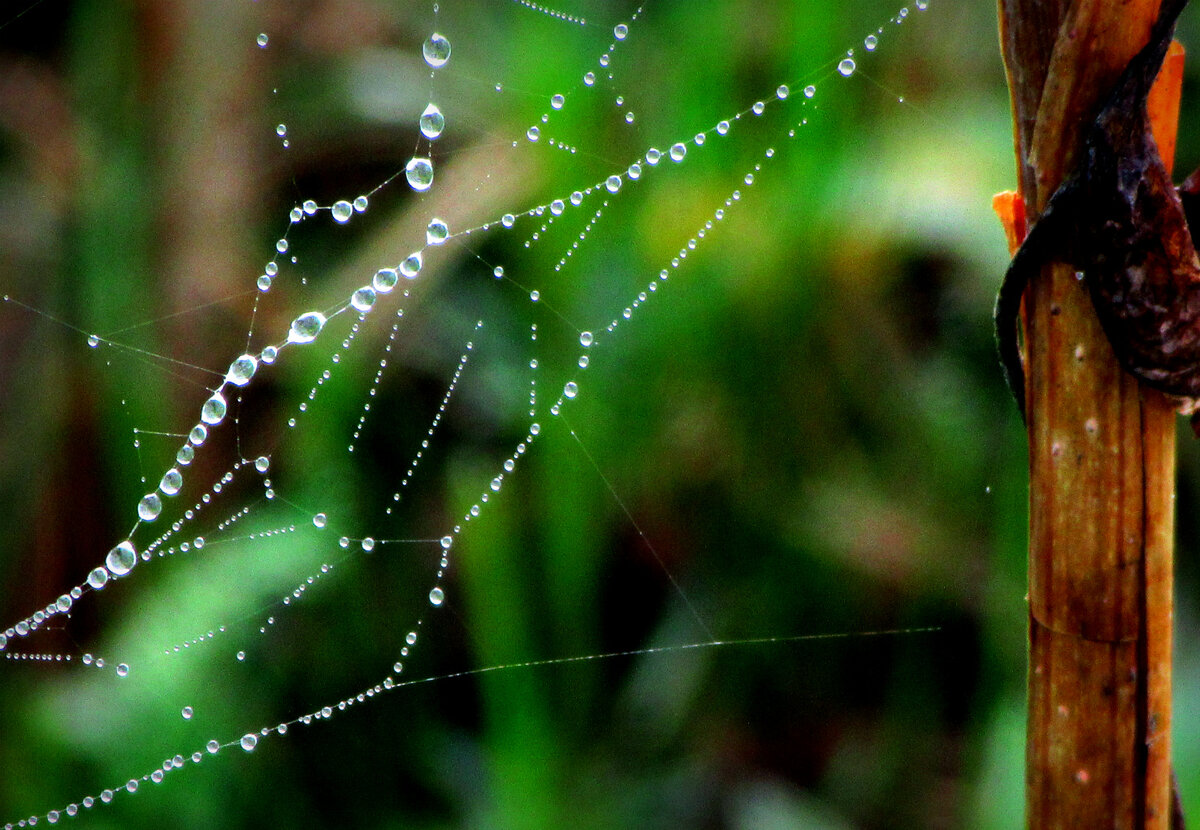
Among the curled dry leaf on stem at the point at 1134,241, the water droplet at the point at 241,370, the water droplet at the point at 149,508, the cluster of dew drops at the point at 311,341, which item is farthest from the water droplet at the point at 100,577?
the curled dry leaf on stem at the point at 1134,241

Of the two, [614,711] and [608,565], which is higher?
[608,565]

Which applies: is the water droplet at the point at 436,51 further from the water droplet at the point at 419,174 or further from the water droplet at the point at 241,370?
the water droplet at the point at 241,370

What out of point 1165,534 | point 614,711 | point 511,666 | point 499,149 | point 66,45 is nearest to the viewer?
point 1165,534

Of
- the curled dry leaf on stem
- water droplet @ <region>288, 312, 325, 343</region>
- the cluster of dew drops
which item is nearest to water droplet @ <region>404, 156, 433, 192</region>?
the cluster of dew drops

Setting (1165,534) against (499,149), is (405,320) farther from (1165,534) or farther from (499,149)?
(1165,534)

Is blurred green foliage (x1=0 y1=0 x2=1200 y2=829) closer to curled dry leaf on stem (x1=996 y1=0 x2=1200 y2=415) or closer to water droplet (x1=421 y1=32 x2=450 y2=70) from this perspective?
water droplet (x1=421 y1=32 x2=450 y2=70)

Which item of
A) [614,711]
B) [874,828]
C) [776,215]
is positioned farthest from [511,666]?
[776,215]

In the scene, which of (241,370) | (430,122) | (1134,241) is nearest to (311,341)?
(241,370)

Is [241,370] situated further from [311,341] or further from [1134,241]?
[1134,241]

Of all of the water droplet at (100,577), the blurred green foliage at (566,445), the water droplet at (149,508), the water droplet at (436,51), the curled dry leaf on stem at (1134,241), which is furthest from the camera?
the water droplet at (100,577)
